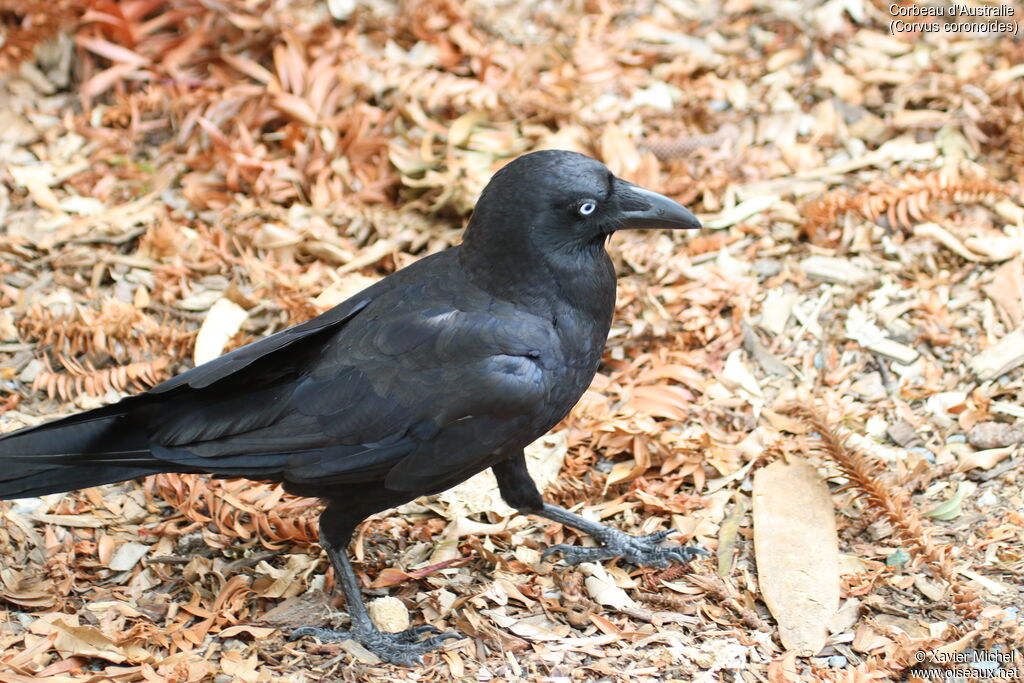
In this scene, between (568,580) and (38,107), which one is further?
(38,107)

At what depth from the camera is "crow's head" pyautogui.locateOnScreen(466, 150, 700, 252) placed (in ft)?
11.9

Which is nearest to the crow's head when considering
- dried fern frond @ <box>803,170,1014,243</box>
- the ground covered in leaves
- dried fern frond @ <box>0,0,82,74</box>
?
the ground covered in leaves

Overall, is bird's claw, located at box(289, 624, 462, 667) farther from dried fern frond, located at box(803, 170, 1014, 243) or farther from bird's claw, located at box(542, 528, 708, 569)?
dried fern frond, located at box(803, 170, 1014, 243)

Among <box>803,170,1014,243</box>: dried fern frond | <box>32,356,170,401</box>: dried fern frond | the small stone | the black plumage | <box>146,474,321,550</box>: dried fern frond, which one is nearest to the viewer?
the black plumage

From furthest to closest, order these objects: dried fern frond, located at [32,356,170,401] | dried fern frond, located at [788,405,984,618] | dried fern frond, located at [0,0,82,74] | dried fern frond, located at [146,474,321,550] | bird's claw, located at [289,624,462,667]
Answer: dried fern frond, located at [0,0,82,74] < dried fern frond, located at [32,356,170,401] < dried fern frond, located at [146,474,321,550] < bird's claw, located at [289,624,462,667] < dried fern frond, located at [788,405,984,618]

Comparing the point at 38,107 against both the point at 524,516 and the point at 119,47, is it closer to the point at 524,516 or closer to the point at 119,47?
the point at 119,47

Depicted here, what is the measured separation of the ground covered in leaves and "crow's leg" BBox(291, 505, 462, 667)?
69 millimetres

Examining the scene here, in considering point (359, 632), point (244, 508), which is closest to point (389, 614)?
point (359, 632)

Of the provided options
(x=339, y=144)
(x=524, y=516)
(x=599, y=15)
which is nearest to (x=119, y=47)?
(x=339, y=144)

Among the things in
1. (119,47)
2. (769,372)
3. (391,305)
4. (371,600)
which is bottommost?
(371,600)

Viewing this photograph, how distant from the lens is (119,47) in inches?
237

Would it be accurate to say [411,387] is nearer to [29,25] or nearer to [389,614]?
[389,614]

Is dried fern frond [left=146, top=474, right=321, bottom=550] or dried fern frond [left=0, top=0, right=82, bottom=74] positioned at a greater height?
dried fern frond [left=0, top=0, right=82, bottom=74]

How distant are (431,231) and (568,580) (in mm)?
2083
